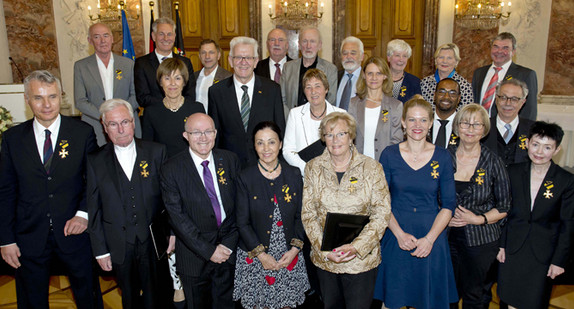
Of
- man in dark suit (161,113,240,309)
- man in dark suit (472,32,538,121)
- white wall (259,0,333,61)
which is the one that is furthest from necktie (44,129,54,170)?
white wall (259,0,333,61)

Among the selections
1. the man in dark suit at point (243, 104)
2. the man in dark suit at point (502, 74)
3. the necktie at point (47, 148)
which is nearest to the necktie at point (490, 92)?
the man in dark suit at point (502, 74)

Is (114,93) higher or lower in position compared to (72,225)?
higher

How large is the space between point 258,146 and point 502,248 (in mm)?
1865

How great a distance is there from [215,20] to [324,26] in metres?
2.41

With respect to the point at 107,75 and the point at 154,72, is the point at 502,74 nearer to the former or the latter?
the point at 154,72

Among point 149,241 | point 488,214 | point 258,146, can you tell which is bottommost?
point 149,241

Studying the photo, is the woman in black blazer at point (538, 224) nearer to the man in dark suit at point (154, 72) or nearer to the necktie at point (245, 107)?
the necktie at point (245, 107)

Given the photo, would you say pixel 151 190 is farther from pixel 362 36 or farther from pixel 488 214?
pixel 362 36

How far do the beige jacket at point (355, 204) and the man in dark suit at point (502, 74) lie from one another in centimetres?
239

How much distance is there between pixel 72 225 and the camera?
2719 mm

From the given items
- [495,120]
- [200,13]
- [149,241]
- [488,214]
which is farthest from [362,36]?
[149,241]

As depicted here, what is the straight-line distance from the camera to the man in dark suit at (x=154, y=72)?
409cm

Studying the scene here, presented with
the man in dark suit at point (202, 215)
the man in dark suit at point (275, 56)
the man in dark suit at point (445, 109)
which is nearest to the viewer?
the man in dark suit at point (202, 215)

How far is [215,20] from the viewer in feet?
28.7
